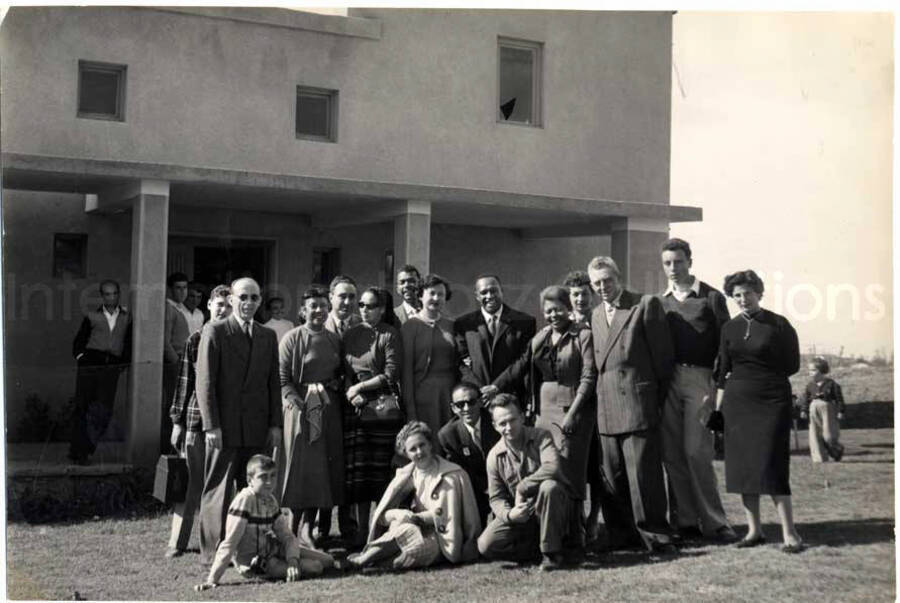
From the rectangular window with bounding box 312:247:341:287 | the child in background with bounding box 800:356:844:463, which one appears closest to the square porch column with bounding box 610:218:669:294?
the rectangular window with bounding box 312:247:341:287

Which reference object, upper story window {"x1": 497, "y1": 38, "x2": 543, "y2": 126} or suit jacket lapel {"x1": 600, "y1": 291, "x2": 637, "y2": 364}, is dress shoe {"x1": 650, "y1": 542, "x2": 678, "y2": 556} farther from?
upper story window {"x1": 497, "y1": 38, "x2": 543, "y2": 126}

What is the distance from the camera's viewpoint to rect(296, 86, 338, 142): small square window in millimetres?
10883

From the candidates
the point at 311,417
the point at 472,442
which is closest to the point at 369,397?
the point at 311,417

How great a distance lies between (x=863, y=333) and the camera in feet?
22.5

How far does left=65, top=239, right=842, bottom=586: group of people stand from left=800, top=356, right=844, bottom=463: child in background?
0.13 feet

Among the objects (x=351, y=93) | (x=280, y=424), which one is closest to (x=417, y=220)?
(x=351, y=93)

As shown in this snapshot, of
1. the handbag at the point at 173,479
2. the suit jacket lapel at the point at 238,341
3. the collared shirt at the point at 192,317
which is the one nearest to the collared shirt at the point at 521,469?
the suit jacket lapel at the point at 238,341

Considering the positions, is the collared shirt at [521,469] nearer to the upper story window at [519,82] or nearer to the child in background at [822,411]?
the child in background at [822,411]

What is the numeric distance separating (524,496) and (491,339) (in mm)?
1004

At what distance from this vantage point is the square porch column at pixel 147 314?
884cm

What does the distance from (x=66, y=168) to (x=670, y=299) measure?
15.8ft

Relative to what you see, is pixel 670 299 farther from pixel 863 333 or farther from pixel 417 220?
pixel 417 220

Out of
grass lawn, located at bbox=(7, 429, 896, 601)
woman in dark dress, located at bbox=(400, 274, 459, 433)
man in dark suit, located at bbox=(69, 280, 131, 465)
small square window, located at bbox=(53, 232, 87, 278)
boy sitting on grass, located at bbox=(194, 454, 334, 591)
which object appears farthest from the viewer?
small square window, located at bbox=(53, 232, 87, 278)

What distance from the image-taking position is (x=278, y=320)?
9414 millimetres
